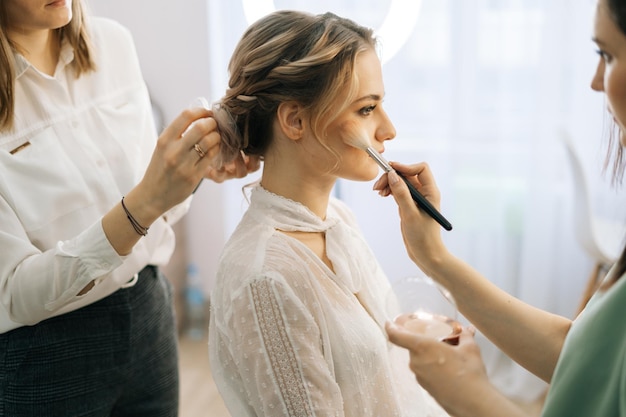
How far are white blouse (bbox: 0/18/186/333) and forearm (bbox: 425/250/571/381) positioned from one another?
561 millimetres

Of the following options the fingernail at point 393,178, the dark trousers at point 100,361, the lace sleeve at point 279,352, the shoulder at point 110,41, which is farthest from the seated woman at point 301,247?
the shoulder at point 110,41

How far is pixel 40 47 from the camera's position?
4.01ft

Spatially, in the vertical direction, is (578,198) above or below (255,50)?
below

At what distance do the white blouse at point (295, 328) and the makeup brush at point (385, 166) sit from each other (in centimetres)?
16

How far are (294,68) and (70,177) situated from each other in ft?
1.47

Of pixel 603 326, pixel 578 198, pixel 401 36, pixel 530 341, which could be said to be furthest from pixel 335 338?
pixel 578 198

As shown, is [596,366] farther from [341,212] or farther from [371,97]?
[341,212]

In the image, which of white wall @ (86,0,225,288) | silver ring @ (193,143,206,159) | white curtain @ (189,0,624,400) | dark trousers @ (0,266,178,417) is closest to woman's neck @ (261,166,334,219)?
silver ring @ (193,143,206,159)

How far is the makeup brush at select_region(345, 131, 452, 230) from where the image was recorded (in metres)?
1.07

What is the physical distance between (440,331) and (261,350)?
0.96ft

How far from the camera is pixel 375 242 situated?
8.51 feet

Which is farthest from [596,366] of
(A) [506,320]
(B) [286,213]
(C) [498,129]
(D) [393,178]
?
(C) [498,129]

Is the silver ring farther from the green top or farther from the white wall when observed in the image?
the white wall

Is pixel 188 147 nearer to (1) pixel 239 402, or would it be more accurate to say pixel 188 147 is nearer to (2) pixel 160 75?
(1) pixel 239 402
